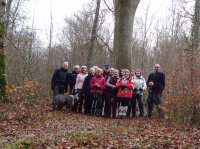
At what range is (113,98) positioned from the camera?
15852 millimetres

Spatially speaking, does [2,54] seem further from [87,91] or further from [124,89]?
[124,89]

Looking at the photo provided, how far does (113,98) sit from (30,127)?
469 cm

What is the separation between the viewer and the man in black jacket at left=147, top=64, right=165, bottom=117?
1609cm

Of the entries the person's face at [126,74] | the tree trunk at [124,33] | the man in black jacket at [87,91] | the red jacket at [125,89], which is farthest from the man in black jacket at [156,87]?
the tree trunk at [124,33]

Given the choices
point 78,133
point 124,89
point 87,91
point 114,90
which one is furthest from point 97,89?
point 78,133

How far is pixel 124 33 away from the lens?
18.7m

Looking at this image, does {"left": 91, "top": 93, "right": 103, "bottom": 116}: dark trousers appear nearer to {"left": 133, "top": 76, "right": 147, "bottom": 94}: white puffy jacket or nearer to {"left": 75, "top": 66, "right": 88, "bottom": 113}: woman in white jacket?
{"left": 75, "top": 66, "right": 88, "bottom": 113}: woman in white jacket

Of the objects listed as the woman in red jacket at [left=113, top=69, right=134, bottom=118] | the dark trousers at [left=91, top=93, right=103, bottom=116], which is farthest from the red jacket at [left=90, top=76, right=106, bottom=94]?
the woman in red jacket at [left=113, top=69, right=134, bottom=118]

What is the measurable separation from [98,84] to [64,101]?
1.67 meters

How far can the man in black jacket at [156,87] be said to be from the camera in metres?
16.1

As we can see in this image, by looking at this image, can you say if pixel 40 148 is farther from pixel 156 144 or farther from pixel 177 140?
pixel 177 140

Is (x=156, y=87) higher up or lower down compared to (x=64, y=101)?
higher up

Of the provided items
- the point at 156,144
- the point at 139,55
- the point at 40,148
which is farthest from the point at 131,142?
the point at 139,55

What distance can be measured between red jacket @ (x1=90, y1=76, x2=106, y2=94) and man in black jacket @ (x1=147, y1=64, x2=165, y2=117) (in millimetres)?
1821
